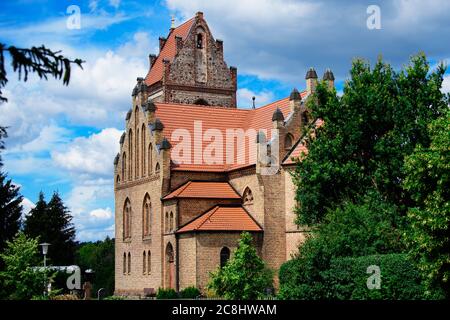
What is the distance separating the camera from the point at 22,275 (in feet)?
132

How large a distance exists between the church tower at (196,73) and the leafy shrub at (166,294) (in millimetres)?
20821

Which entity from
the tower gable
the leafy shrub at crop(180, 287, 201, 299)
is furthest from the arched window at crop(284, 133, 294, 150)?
the tower gable

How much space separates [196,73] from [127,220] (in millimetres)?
14961

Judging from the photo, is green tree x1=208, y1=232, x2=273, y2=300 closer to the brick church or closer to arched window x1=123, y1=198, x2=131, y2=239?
the brick church

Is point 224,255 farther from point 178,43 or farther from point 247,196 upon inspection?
point 178,43

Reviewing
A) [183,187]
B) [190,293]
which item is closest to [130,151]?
[183,187]

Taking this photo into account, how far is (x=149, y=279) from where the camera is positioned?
185ft

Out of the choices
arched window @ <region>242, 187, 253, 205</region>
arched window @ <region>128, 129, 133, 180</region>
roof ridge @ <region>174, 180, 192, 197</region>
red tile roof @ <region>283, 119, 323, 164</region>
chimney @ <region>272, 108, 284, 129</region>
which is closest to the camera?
red tile roof @ <region>283, 119, 323, 164</region>

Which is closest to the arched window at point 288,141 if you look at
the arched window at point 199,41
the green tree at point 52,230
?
the arched window at point 199,41

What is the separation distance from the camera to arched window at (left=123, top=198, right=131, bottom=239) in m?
62.4

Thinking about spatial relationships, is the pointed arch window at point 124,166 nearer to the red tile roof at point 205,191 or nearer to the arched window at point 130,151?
the arched window at point 130,151

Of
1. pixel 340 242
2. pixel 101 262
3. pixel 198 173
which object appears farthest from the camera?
pixel 101 262

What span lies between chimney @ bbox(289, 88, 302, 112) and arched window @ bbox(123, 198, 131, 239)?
59.6 ft
